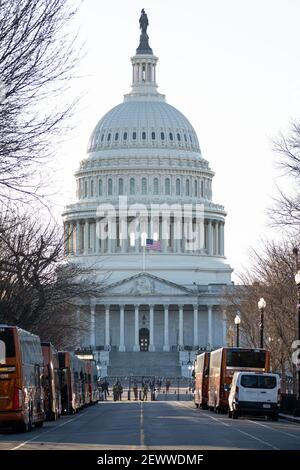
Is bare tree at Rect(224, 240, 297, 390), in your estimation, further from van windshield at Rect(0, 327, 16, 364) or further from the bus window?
van windshield at Rect(0, 327, 16, 364)

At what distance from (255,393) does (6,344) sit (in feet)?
57.4

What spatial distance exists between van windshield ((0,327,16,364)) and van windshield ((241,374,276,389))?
1666 cm

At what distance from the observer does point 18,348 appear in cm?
4584

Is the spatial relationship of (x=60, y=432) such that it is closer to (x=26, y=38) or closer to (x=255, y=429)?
(x=255, y=429)

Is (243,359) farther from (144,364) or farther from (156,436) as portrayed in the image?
(144,364)

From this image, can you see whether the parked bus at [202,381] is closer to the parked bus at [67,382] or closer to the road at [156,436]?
the parked bus at [67,382]

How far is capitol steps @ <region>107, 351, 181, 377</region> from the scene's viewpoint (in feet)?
605

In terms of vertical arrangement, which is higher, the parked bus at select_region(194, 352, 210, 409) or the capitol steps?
the capitol steps

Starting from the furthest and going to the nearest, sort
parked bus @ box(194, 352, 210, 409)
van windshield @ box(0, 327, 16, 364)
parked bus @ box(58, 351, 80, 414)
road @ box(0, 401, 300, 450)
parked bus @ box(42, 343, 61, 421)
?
parked bus @ box(194, 352, 210, 409) < parked bus @ box(58, 351, 80, 414) < parked bus @ box(42, 343, 61, 421) < van windshield @ box(0, 327, 16, 364) < road @ box(0, 401, 300, 450)

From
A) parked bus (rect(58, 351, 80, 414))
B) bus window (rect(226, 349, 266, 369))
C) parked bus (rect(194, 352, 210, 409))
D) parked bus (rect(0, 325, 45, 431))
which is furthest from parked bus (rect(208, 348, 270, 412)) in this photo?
parked bus (rect(0, 325, 45, 431))

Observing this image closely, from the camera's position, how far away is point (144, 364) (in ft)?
620

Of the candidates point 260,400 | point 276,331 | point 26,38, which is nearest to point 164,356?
point 276,331

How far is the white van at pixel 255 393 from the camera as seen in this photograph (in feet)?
200
